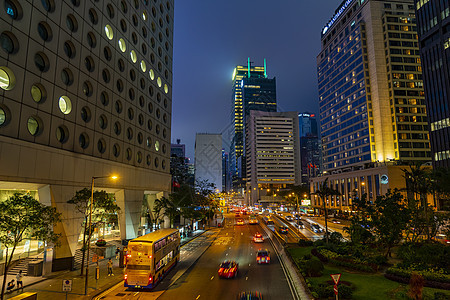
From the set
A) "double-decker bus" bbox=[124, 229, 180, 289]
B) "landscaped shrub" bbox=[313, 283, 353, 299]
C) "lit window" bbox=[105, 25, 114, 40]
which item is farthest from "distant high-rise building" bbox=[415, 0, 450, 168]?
"double-decker bus" bbox=[124, 229, 180, 289]

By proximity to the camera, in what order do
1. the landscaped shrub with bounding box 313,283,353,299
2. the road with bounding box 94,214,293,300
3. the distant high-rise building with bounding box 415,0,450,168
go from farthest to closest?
1. the distant high-rise building with bounding box 415,0,450,168
2. the road with bounding box 94,214,293,300
3. the landscaped shrub with bounding box 313,283,353,299

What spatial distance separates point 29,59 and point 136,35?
2619 centimetres

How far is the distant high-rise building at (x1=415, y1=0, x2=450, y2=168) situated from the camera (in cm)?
7269

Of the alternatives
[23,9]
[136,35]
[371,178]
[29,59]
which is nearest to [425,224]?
[29,59]

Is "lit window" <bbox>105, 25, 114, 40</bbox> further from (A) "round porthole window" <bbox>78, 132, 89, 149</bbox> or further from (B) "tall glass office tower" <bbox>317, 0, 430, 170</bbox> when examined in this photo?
(B) "tall glass office tower" <bbox>317, 0, 430, 170</bbox>

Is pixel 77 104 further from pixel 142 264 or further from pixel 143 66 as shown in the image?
pixel 143 66

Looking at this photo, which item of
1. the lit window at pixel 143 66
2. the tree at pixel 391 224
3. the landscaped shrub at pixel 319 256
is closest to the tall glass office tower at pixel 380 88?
the tree at pixel 391 224

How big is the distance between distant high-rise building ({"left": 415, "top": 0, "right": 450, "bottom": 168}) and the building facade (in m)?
20.0

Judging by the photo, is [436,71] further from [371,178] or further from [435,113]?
[371,178]

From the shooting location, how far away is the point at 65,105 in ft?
109

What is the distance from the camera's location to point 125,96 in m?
47.0

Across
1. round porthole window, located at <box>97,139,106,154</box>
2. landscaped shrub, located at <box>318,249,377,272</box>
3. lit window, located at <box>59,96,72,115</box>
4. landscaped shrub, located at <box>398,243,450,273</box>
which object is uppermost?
lit window, located at <box>59,96,72,115</box>

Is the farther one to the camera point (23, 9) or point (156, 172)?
point (156, 172)

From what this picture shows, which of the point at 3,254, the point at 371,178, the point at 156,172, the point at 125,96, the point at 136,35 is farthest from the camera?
the point at 371,178
